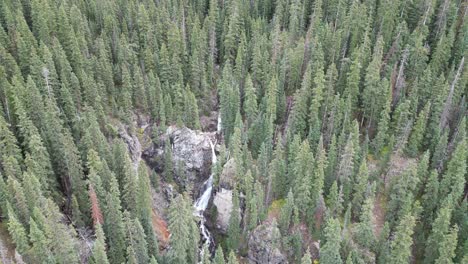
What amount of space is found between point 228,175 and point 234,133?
7373 mm

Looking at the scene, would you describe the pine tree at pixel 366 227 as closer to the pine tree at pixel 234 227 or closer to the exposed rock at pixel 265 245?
the exposed rock at pixel 265 245

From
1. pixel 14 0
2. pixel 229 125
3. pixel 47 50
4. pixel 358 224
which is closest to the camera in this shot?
pixel 358 224

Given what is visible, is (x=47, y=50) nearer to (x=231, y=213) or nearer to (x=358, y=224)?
(x=231, y=213)

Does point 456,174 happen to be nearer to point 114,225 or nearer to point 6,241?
point 114,225

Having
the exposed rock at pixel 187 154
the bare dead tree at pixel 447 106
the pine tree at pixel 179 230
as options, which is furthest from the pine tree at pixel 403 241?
the exposed rock at pixel 187 154

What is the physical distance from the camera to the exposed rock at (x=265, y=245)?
78625 millimetres

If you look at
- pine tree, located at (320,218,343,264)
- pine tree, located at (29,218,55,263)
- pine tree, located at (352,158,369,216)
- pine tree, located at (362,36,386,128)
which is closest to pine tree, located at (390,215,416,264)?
pine tree, located at (320,218,343,264)

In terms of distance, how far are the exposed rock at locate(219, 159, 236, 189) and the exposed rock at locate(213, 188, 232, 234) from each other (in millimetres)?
1147

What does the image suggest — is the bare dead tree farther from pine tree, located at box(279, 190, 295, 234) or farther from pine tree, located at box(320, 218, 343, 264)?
pine tree, located at box(279, 190, 295, 234)

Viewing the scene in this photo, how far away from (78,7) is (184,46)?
1009 inches

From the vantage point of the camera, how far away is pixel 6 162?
227 feet

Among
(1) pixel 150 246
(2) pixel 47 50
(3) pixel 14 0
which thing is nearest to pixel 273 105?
(1) pixel 150 246

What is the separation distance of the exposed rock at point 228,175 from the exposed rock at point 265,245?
30.3 feet

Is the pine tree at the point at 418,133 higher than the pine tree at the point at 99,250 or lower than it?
higher
